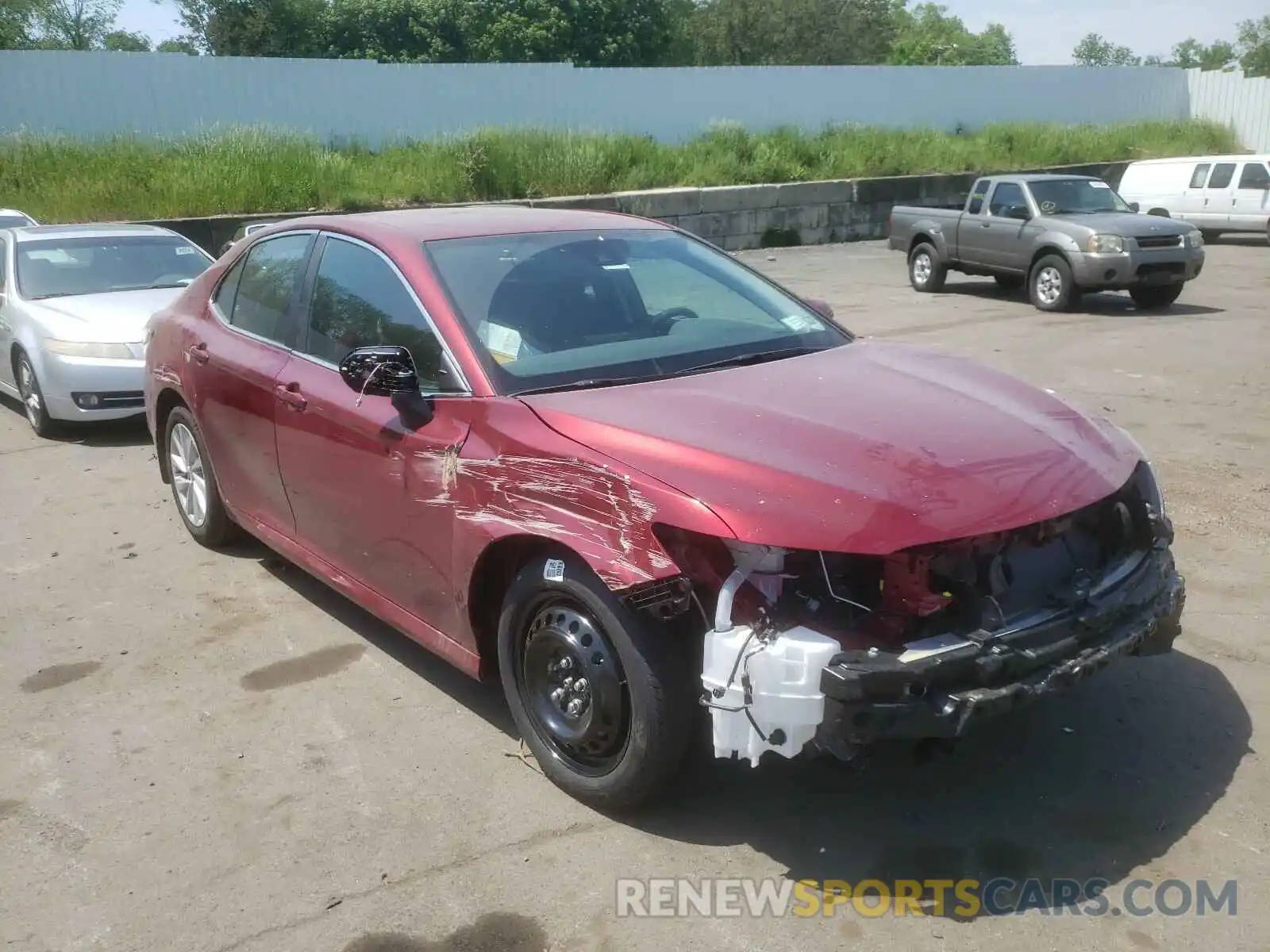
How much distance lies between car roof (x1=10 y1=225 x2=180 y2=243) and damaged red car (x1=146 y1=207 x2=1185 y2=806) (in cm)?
592

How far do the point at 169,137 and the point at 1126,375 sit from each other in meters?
17.4

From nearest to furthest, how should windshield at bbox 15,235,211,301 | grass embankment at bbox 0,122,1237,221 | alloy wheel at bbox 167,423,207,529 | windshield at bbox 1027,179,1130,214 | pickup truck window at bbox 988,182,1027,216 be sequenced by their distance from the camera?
1. alloy wheel at bbox 167,423,207,529
2. windshield at bbox 15,235,211,301
3. windshield at bbox 1027,179,1130,214
4. pickup truck window at bbox 988,182,1027,216
5. grass embankment at bbox 0,122,1237,221

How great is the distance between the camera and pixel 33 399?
912 centimetres

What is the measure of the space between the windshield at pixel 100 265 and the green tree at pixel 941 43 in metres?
68.4

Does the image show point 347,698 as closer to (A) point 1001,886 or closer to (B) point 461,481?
(B) point 461,481

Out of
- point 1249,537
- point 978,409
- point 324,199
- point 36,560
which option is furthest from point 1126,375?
point 324,199

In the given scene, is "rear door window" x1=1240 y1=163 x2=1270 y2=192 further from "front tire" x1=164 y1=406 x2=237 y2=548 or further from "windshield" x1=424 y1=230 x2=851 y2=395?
"front tire" x1=164 y1=406 x2=237 y2=548

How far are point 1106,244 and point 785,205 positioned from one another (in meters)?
10.1

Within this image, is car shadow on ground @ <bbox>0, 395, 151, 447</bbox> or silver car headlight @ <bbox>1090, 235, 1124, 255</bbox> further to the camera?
silver car headlight @ <bbox>1090, 235, 1124, 255</bbox>

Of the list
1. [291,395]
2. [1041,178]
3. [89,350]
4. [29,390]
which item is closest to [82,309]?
[89,350]

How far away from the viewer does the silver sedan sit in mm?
8750

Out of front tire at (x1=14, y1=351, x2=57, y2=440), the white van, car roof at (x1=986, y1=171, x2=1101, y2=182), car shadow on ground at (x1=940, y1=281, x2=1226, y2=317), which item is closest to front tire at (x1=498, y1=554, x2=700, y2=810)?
front tire at (x1=14, y1=351, x2=57, y2=440)

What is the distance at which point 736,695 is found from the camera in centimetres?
312

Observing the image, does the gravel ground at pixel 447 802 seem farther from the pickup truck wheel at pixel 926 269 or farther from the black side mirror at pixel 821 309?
the pickup truck wheel at pixel 926 269
